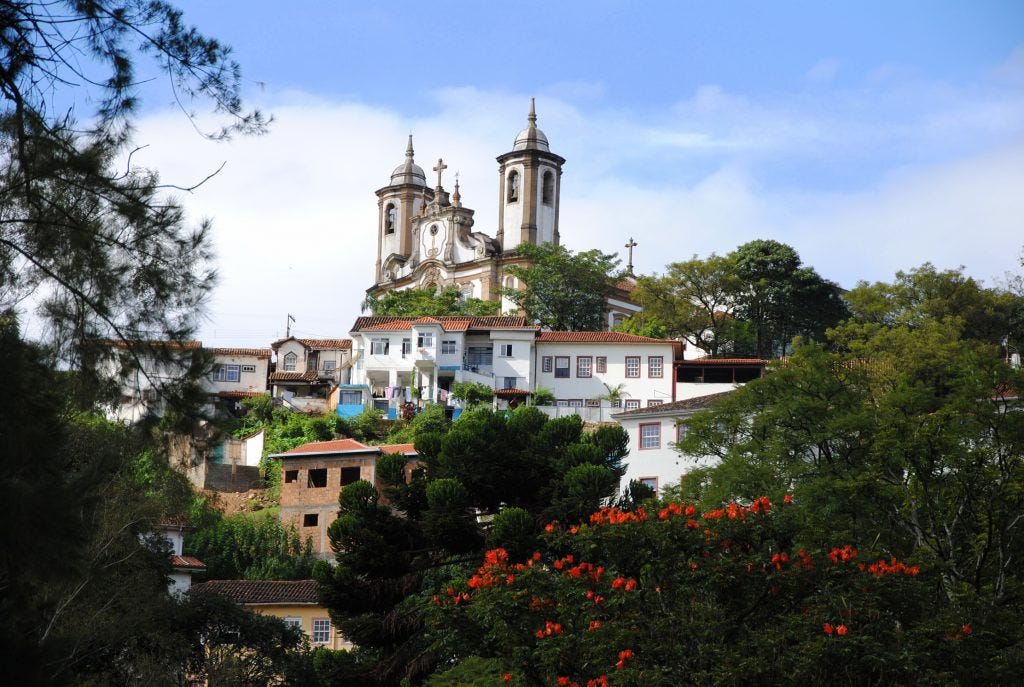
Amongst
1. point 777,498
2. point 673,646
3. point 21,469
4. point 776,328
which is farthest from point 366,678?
point 776,328

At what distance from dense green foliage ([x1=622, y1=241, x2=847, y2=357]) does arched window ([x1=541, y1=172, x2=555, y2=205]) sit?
651 inches

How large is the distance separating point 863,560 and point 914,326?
37351 millimetres

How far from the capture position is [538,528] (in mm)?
29078

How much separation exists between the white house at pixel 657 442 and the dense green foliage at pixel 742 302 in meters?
18.6

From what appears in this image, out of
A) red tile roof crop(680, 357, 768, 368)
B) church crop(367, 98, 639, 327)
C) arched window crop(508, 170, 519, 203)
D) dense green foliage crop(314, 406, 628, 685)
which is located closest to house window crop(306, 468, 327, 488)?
red tile roof crop(680, 357, 768, 368)

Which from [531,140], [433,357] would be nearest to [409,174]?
[531,140]

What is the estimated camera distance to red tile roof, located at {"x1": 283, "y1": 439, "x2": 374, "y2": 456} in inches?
2032

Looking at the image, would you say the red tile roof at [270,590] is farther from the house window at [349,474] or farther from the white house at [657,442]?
the white house at [657,442]

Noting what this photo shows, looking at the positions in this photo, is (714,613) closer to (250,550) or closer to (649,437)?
(649,437)

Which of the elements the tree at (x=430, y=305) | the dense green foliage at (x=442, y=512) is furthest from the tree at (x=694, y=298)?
the dense green foliage at (x=442, y=512)

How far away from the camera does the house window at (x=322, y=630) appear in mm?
40031

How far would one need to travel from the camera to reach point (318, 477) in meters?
51.7

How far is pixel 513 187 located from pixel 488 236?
3.28 m

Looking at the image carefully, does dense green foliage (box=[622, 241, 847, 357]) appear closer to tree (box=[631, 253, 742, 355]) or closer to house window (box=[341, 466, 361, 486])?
tree (box=[631, 253, 742, 355])
